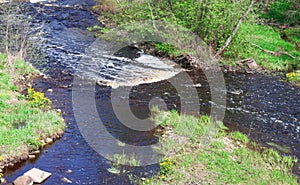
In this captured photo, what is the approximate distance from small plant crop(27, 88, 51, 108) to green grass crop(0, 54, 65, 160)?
108 millimetres

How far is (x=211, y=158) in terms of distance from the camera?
11602 mm

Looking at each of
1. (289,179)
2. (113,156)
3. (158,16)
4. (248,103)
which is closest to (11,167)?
(113,156)

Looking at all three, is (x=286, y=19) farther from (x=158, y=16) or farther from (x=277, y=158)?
(x=277, y=158)

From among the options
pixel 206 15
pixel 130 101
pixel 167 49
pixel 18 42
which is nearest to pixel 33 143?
pixel 130 101

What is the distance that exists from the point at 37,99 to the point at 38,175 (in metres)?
5.05

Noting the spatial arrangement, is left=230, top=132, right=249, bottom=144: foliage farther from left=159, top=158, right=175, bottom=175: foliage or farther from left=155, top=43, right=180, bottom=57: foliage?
left=155, top=43, right=180, bottom=57: foliage

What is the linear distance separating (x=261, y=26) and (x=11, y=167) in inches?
1015

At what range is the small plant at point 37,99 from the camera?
14.4 metres

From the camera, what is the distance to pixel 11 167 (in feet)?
34.9

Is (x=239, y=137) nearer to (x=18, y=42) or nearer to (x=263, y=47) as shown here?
(x=18, y=42)

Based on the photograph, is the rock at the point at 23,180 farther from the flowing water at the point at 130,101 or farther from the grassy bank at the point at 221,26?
the grassy bank at the point at 221,26

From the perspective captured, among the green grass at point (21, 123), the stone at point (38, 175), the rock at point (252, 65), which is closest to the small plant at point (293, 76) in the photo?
the rock at point (252, 65)

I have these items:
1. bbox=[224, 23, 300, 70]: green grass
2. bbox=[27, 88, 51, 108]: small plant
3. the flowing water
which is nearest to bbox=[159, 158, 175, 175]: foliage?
the flowing water

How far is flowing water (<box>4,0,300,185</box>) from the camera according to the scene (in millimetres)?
11023
